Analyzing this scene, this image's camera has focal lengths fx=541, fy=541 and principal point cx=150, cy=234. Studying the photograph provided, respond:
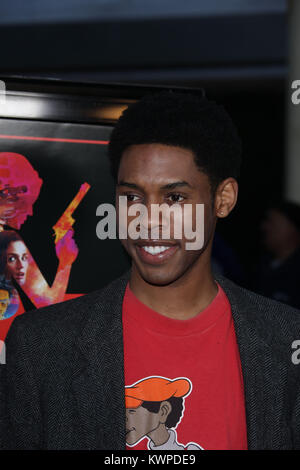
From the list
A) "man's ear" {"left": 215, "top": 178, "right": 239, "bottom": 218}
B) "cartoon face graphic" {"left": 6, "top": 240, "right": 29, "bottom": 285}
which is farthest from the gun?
"man's ear" {"left": 215, "top": 178, "right": 239, "bottom": 218}

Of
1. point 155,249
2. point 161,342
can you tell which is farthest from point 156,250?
point 161,342

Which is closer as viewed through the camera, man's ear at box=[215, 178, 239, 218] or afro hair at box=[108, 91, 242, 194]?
afro hair at box=[108, 91, 242, 194]

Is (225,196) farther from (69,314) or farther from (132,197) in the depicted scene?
(69,314)

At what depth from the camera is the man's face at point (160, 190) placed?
1560 mm

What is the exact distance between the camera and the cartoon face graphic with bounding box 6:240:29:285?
1.74 m

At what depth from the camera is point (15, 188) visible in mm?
1746

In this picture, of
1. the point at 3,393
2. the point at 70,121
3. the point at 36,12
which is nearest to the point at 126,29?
the point at 36,12

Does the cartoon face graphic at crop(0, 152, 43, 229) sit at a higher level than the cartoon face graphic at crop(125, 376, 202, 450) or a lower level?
higher

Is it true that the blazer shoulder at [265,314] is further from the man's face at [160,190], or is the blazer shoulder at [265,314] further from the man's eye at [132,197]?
the man's eye at [132,197]

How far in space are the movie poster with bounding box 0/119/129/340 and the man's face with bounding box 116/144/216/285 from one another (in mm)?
207

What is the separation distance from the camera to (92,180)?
1812mm

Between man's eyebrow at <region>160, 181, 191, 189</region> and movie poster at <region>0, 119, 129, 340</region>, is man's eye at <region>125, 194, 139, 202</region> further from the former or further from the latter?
movie poster at <region>0, 119, 129, 340</region>

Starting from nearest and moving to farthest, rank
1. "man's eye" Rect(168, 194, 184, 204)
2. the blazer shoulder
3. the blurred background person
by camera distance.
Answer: "man's eye" Rect(168, 194, 184, 204) → the blazer shoulder → the blurred background person
